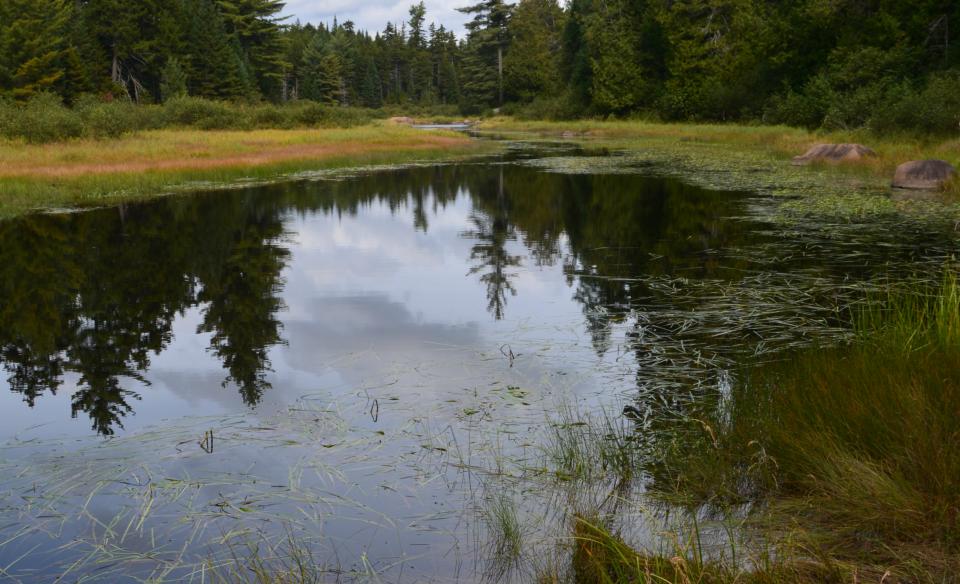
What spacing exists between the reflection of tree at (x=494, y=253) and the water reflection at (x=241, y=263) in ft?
0.15

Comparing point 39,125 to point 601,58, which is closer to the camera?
point 39,125

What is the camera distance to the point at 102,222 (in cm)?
1678

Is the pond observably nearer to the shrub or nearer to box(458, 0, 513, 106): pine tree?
the shrub

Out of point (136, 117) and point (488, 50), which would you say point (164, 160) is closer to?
point (136, 117)

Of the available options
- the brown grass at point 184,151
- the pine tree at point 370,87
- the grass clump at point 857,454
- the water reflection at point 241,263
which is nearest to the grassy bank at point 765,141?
the water reflection at point 241,263

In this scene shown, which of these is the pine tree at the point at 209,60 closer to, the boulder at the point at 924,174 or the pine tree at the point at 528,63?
the pine tree at the point at 528,63

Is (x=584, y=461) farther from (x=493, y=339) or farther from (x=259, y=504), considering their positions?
(x=493, y=339)

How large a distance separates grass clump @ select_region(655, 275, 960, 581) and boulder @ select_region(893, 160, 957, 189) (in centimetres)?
1560

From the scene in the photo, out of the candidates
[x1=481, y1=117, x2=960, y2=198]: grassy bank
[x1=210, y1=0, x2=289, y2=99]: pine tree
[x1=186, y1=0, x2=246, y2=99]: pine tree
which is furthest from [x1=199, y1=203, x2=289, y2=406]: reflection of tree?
[x1=210, y1=0, x2=289, y2=99]: pine tree

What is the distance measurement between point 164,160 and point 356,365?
22.9m

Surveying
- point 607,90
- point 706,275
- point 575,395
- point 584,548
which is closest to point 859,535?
point 584,548

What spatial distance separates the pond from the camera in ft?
14.3

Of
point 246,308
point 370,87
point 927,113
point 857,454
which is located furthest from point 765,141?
point 370,87

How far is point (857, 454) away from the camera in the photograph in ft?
13.7
